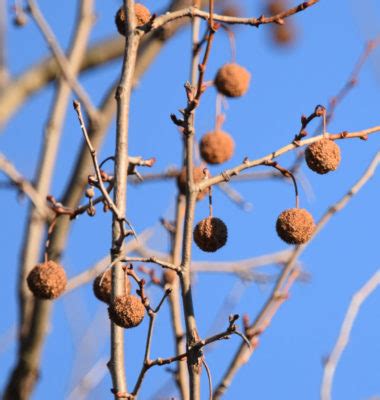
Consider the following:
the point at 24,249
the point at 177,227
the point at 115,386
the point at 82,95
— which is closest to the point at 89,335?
the point at 24,249

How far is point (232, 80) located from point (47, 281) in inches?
34.2

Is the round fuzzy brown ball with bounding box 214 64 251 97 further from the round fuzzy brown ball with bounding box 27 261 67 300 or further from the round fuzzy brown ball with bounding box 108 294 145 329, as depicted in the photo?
the round fuzzy brown ball with bounding box 108 294 145 329

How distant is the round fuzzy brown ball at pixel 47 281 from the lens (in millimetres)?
2031

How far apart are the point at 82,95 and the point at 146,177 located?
0.38 m

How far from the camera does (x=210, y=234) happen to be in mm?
1850

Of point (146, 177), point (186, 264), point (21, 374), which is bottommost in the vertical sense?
point (186, 264)

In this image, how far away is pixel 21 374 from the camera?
3104 mm

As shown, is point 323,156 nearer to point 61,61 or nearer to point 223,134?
point 223,134

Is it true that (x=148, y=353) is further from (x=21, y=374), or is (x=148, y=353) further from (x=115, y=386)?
(x=21, y=374)

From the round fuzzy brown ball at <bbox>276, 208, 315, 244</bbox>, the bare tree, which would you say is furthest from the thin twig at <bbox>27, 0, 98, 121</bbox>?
the round fuzzy brown ball at <bbox>276, 208, 315, 244</bbox>

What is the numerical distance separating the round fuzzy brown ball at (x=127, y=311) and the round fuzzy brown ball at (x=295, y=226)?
1.15 ft

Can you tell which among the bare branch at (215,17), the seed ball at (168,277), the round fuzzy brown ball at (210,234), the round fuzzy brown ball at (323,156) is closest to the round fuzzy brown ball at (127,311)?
the round fuzzy brown ball at (210,234)

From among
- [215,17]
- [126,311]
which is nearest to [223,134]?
[215,17]

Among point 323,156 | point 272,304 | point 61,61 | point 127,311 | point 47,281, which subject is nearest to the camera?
point 127,311
